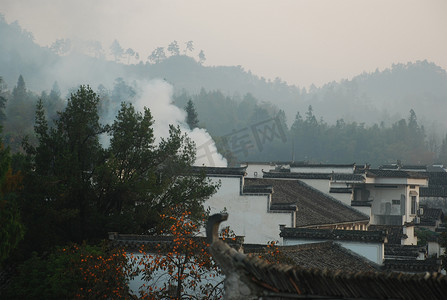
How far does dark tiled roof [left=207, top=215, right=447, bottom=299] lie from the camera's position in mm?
5859

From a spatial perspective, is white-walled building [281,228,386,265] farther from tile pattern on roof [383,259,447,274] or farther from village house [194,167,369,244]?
village house [194,167,369,244]

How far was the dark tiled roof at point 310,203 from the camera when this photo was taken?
86.8 feet

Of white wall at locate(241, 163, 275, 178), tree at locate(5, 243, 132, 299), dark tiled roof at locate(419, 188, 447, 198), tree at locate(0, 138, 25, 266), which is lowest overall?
tree at locate(5, 243, 132, 299)

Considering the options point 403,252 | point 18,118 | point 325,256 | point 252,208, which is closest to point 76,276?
point 325,256

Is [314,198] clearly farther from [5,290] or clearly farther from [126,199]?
[5,290]

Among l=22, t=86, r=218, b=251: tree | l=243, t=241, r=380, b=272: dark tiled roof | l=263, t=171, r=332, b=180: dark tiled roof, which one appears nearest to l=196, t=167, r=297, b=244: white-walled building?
l=22, t=86, r=218, b=251: tree

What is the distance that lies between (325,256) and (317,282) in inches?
435

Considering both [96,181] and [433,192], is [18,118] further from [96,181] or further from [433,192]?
[96,181]

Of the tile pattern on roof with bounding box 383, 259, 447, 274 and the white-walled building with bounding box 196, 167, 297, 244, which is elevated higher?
the white-walled building with bounding box 196, 167, 297, 244

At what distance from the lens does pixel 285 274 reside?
20.0 feet

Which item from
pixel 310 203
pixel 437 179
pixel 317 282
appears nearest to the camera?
pixel 317 282

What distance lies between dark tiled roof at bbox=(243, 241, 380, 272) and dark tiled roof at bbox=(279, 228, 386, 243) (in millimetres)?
1149

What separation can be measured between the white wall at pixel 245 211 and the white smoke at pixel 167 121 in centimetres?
1369

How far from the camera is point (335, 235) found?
19.4 meters
